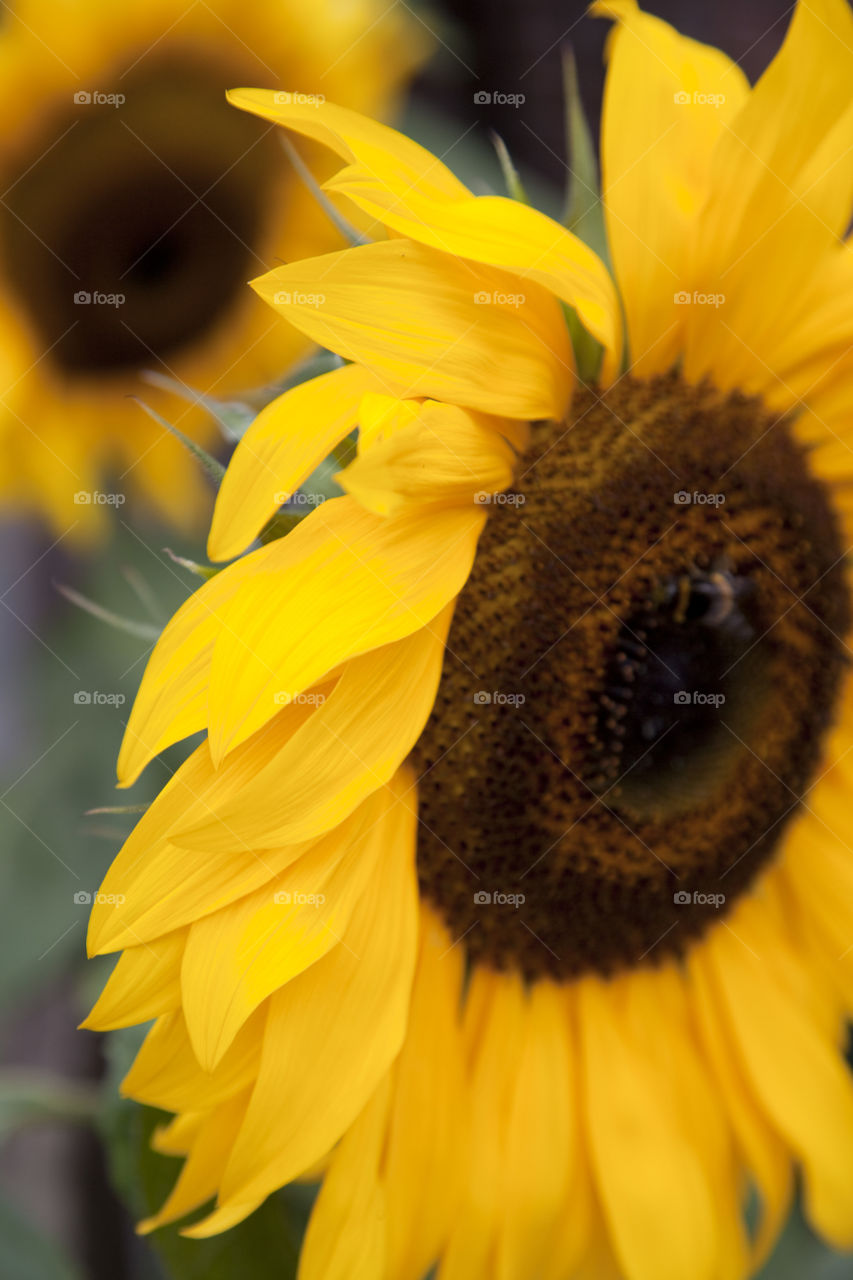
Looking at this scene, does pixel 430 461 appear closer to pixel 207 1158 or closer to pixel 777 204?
pixel 777 204

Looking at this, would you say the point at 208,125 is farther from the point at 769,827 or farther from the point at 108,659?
the point at 769,827

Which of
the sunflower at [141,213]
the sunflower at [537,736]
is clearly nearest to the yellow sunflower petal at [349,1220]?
the sunflower at [537,736]

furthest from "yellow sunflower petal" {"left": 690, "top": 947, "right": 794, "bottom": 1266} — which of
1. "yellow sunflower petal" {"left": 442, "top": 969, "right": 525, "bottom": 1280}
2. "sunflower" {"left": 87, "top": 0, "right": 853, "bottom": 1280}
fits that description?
"yellow sunflower petal" {"left": 442, "top": 969, "right": 525, "bottom": 1280}

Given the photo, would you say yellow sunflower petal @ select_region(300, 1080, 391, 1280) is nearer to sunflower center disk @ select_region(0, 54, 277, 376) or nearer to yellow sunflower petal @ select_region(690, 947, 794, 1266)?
yellow sunflower petal @ select_region(690, 947, 794, 1266)

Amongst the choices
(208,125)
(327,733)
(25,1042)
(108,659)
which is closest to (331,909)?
(327,733)

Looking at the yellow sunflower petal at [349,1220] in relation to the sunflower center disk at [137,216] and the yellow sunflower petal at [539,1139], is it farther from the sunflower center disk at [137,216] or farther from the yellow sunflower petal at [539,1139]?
the sunflower center disk at [137,216]

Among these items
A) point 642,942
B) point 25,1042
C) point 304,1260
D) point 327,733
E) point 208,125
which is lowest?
Answer: point 25,1042

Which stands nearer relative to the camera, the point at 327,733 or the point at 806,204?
the point at 327,733
